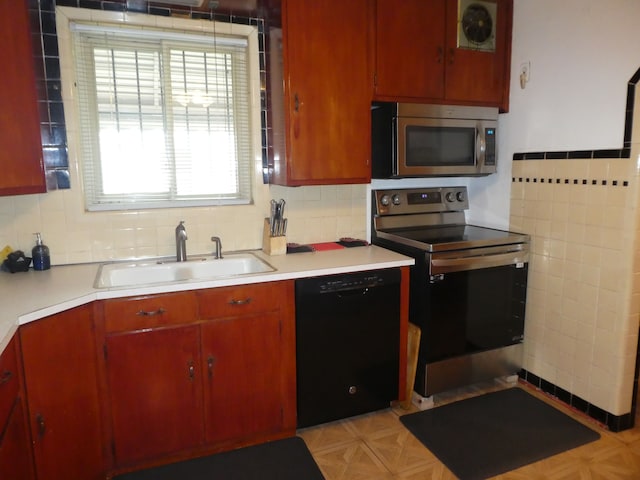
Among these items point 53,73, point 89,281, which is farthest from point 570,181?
point 53,73

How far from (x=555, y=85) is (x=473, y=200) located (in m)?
0.90

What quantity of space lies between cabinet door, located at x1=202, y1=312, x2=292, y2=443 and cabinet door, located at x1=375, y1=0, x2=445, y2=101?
1.45 meters

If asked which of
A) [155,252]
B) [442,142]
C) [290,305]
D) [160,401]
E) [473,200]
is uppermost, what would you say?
[442,142]

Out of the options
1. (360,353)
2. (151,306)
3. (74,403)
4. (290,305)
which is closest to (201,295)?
(151,306)

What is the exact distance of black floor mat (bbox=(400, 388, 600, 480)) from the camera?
208 cm

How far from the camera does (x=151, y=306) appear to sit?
192 cm

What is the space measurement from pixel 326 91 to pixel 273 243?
2.89ft

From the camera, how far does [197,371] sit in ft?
6.65

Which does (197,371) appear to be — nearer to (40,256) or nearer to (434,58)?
(40,256)

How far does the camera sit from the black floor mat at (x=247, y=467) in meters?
1.99

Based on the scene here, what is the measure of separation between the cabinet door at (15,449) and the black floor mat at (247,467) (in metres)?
0.60

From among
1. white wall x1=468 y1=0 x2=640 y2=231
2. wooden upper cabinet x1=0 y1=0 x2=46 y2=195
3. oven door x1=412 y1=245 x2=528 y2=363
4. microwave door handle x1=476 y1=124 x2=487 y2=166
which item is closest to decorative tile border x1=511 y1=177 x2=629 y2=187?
white wall x1=468 y1=0 x2=640 y2=231

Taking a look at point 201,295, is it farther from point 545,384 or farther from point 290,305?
point 545,384

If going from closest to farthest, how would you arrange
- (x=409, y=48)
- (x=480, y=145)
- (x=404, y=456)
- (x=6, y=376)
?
(x=6, y=376), (x=404, y=456), (x=409, y=48), (x=480, y=145)
